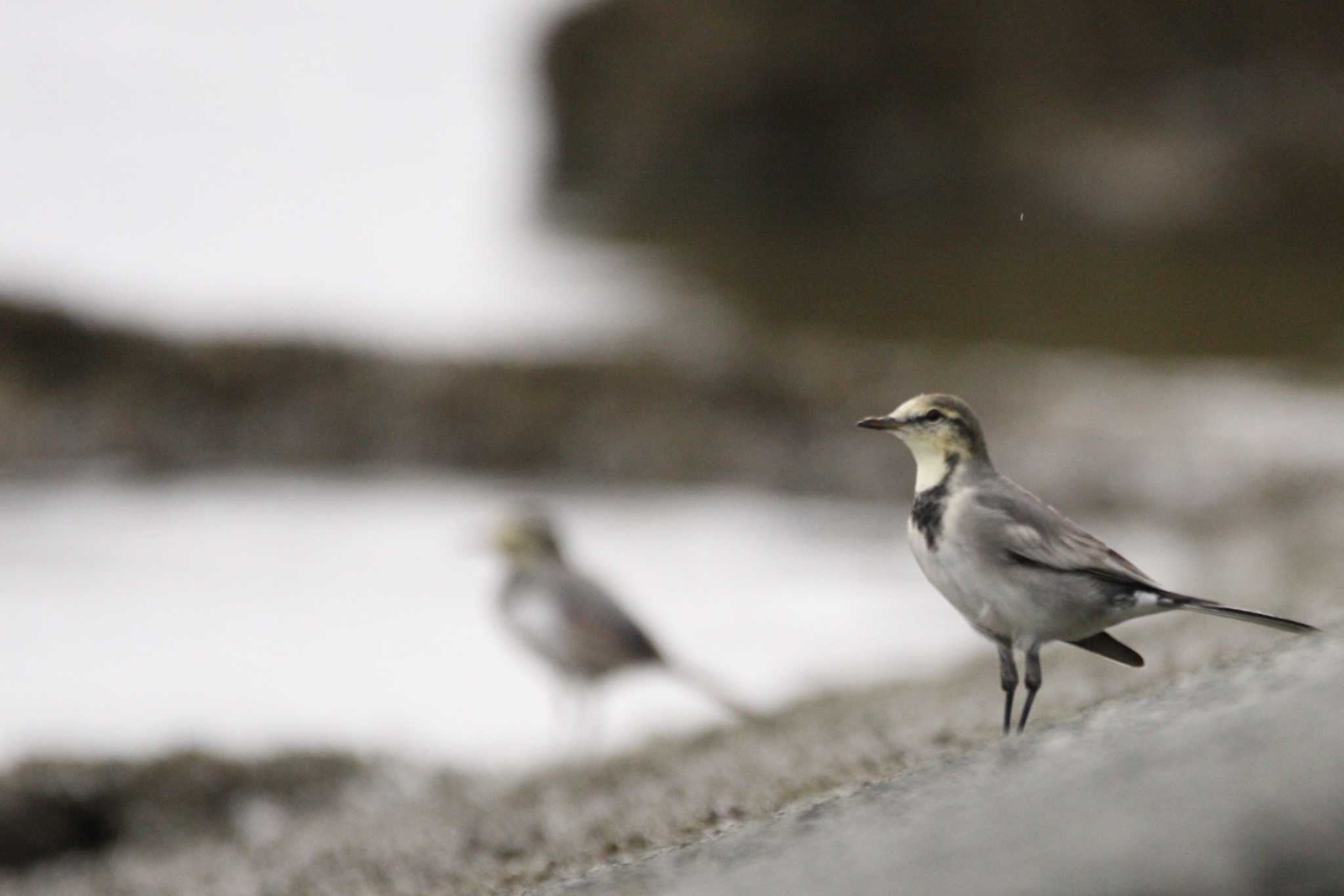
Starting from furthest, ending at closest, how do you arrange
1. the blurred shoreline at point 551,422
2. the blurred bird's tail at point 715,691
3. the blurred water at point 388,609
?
the blurred shoreline at point 551,422 < the blurred water at point 388,609 < the blurred bird's tail at point 715,691

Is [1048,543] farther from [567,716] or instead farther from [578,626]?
[567,716]

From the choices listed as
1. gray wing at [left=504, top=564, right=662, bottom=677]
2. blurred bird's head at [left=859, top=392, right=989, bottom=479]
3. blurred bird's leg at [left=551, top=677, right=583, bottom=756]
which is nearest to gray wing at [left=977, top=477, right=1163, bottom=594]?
blurred bird's head at [left=859, top=392, right=989, bottom=479]

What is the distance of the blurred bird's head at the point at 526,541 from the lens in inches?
238

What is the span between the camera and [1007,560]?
2965mm

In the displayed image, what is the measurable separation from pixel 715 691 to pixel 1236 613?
3060mm

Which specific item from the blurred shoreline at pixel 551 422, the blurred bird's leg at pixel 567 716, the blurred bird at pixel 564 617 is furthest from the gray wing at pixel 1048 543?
the blurred shoreline at pixel 551 422

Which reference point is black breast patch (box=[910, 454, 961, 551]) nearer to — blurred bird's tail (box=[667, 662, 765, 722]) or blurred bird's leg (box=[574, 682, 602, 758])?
blurred bird's tail (box=[667, 662, 765, 722])

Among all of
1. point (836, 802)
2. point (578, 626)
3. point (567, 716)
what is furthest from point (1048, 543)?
point (567, 716)

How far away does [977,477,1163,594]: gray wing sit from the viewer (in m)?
2.92

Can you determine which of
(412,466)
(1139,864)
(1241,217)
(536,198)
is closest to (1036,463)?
(412,466)

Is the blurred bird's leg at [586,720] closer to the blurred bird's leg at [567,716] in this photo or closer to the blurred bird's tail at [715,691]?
the blurred bird's leg at [567,716]

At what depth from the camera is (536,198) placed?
27.7 metres

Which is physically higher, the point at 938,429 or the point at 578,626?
the point at 938,429

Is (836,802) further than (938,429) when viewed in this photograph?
No
